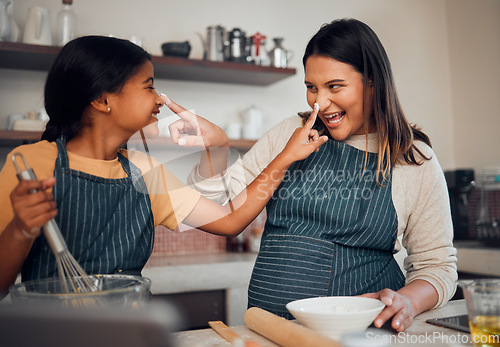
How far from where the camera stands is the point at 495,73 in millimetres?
2961

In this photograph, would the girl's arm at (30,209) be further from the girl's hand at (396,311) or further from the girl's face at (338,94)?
the girl's face at (338,94)

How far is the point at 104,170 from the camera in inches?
43.8

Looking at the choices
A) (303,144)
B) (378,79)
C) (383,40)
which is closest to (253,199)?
(303,144)

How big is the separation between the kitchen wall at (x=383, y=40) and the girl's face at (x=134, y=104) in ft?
5.31

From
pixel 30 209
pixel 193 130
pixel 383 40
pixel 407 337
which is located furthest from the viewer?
pixel 383 40

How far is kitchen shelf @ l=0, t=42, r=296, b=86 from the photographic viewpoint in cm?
229

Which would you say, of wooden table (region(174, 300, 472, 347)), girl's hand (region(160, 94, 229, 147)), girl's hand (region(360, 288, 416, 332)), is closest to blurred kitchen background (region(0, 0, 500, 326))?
girl's hand (region(160, 94, 229, 147))

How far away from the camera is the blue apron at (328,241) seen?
120cm

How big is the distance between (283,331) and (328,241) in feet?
1.54

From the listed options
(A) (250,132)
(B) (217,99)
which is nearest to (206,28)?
(B) (217,99)

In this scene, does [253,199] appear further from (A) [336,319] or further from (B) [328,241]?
(A) [336,319]

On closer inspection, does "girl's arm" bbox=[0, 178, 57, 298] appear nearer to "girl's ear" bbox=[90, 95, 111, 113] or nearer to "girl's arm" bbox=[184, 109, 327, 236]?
"girl's ear" bbox=[90, 95, 111, 113]

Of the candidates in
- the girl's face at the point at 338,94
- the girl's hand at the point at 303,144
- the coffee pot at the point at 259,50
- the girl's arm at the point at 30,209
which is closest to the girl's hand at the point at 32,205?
the girl's arm at the point at 30,209

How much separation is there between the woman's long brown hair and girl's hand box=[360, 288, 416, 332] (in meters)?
0.42
